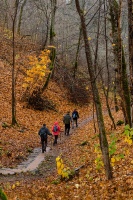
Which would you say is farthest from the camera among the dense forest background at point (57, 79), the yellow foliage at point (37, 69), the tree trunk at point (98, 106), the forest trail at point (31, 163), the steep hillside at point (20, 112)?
the yellow foliage at point (37, 69)

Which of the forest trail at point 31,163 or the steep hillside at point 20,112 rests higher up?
the steep hillside at point 20,112

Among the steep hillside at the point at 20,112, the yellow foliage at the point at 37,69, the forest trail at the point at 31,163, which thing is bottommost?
the forest trail at the point at 31,163

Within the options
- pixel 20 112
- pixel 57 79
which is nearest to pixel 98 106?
pixel 20 112

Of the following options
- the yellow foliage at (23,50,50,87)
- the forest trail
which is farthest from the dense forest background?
the forest trail

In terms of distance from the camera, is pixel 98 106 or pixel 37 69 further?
pixel 37 69

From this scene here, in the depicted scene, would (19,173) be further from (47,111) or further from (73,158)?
(47,111)

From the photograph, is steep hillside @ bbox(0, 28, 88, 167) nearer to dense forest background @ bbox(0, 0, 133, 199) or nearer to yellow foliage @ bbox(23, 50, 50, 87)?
dense forest background @ bbox(0, 0, 133, 199)

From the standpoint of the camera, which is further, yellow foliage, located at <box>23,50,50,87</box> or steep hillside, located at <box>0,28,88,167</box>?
yellow foliage, located at <box>23,50,50,87</box>

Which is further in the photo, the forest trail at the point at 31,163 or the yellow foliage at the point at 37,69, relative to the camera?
the yellow foliage at the point at 37,69

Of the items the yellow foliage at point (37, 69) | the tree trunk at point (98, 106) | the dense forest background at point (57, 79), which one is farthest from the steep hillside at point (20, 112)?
the tree trunk at point (98, 106)

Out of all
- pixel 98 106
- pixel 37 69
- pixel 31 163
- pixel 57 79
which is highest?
pixel 37 69

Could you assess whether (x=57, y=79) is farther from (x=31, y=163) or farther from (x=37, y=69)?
(x=31, y=163)

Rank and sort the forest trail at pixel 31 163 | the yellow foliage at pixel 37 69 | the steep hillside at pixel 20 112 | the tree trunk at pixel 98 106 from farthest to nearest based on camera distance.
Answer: the yellow foliage at pixel 37 69 → the steep hillside at pixel 20 112 → the forest trail at pixel 31 163 → the tree trunk at pixel 98 106

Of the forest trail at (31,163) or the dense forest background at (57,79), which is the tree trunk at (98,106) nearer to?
the dense forest background at (57,79)
